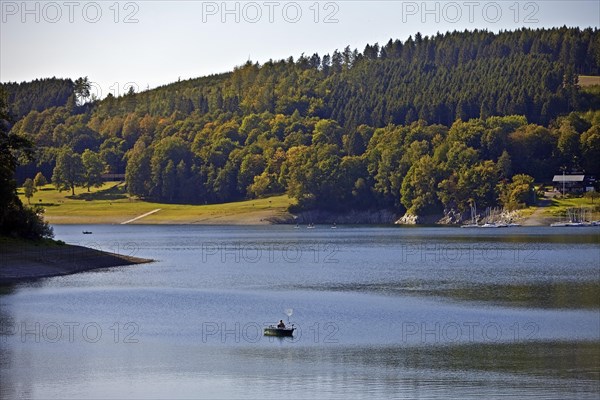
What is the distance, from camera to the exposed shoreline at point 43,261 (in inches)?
3061

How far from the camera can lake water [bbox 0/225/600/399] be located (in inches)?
1575

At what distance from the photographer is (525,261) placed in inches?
3920

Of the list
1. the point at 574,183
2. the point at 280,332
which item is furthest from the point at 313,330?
the point at 574,183

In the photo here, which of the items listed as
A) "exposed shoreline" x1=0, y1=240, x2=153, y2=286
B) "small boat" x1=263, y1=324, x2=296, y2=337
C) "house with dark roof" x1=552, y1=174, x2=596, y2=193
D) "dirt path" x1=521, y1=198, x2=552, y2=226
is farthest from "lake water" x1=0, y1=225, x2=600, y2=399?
"house with dark roof" x1=552, y1=174, x2=596, y2=193

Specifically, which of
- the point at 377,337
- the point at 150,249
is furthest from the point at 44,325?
the point at 150,249

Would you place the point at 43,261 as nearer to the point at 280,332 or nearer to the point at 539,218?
the point at 280,332

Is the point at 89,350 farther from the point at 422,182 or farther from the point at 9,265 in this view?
the point at 422,182

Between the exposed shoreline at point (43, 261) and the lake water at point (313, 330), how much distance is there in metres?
2.21

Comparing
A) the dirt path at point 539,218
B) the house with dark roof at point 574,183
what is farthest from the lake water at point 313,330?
the house with dark roof at point 574,183

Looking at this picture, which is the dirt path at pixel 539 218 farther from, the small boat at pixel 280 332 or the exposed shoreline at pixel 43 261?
the small boat at pixel 280 332

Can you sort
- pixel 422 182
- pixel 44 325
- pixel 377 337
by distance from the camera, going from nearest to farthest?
pixel 377 337
pixel 44 325
pixel 422 182

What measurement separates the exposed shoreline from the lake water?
221 cm

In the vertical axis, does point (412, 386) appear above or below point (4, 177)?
below

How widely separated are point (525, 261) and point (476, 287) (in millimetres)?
25228
